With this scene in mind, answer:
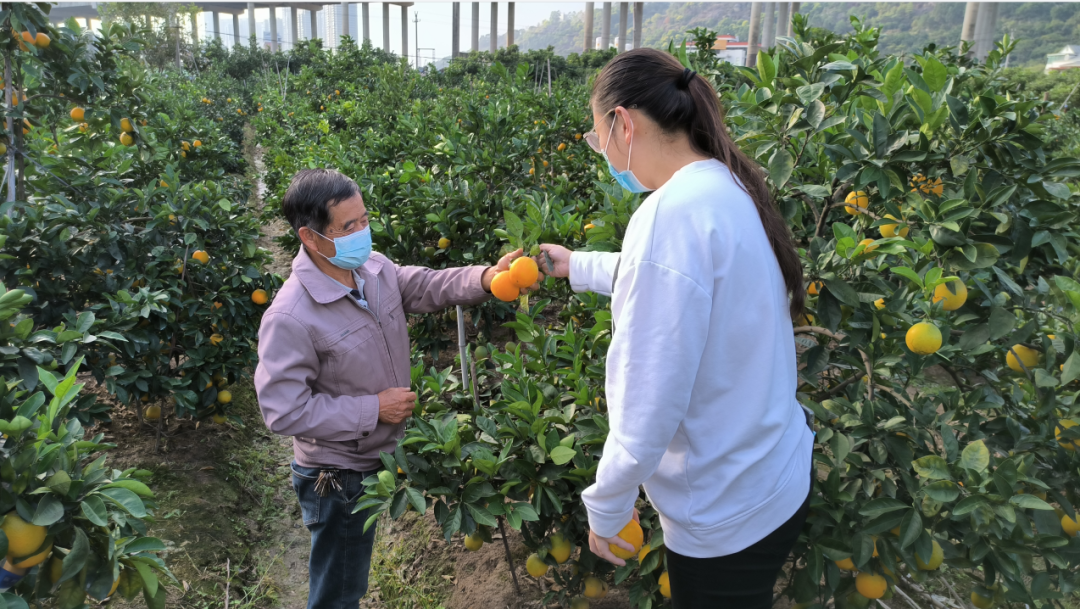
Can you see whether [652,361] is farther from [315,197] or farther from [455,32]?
[455,32]

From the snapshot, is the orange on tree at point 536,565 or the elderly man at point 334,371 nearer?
the elderly man at point 334,371

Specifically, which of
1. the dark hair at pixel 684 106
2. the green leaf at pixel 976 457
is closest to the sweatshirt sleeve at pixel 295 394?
the dark hair at pixel 684 106

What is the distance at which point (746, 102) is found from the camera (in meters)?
1.91

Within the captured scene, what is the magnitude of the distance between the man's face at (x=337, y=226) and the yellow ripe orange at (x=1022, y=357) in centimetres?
173

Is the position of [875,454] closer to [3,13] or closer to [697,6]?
[3,13]

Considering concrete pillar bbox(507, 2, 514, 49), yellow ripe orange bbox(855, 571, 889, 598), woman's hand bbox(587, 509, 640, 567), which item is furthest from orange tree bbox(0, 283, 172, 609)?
concrete pillar bbox(507, 2, 514, 49)

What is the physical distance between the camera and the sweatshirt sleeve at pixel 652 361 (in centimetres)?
102

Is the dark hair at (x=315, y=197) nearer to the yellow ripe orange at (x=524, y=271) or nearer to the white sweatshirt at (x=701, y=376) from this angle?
the yellow ripe orange at (x=524, y=271)

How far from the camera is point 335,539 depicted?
1.88 metres

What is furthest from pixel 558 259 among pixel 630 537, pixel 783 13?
pixel 783 13

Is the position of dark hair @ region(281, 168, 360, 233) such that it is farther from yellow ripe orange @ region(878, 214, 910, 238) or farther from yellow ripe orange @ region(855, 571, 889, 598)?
yellow ripe orange @ region(855, 571, 889, 598)

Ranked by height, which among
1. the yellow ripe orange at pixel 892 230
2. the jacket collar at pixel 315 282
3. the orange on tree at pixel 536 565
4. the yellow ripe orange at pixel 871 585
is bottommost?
the orange on tree at pixel 536 565

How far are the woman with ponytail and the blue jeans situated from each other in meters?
0.87

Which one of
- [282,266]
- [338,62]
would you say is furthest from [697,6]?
[282,266]
